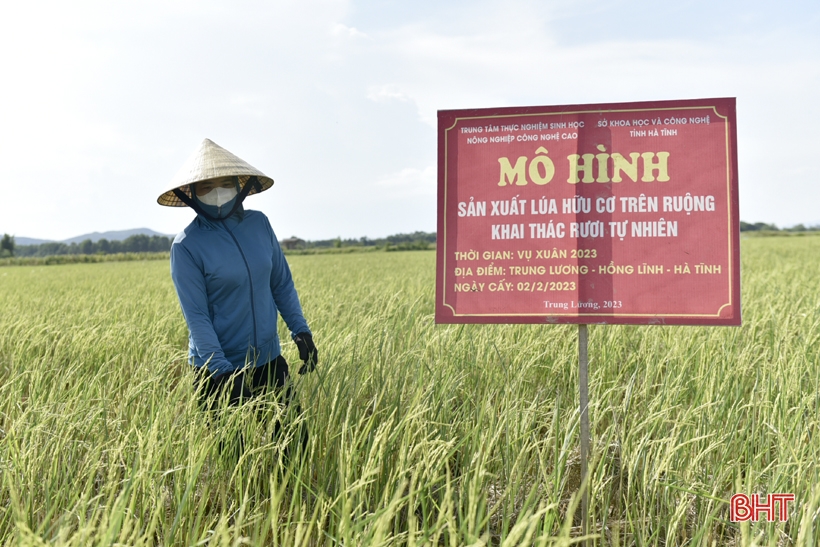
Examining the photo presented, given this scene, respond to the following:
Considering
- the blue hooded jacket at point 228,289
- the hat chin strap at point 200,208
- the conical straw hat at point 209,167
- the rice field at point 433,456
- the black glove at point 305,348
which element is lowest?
the rice field at point 433,456

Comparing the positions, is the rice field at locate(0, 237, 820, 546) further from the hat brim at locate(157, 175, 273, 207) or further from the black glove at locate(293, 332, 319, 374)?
the hat brim at locate(157, 175, 273, 207)

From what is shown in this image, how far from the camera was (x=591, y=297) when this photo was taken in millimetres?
2014

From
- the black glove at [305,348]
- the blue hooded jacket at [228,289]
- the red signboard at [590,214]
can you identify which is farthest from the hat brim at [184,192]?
the red signboard at [590,214]

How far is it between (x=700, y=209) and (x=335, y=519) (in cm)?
167

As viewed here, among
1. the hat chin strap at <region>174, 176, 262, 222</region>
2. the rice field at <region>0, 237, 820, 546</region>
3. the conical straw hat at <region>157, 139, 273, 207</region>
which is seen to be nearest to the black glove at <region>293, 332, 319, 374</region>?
the rice field at <region>0, 237, 820, 546</region>

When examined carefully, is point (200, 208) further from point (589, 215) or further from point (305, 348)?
point (589, 215)

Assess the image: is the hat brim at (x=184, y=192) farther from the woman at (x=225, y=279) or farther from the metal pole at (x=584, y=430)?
the metal pole at (x=584, y=430)

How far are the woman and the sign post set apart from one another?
0.88 metres

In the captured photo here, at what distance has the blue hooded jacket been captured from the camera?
7.33ft

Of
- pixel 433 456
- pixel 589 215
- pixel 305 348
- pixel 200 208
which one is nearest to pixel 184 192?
pixel 200 208

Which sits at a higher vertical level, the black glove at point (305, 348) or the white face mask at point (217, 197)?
the white face mask at point (217, 197)

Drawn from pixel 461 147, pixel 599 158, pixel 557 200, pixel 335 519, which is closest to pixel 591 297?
pixel 557 200

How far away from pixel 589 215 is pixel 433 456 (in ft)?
3.45

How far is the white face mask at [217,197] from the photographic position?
2365mm
